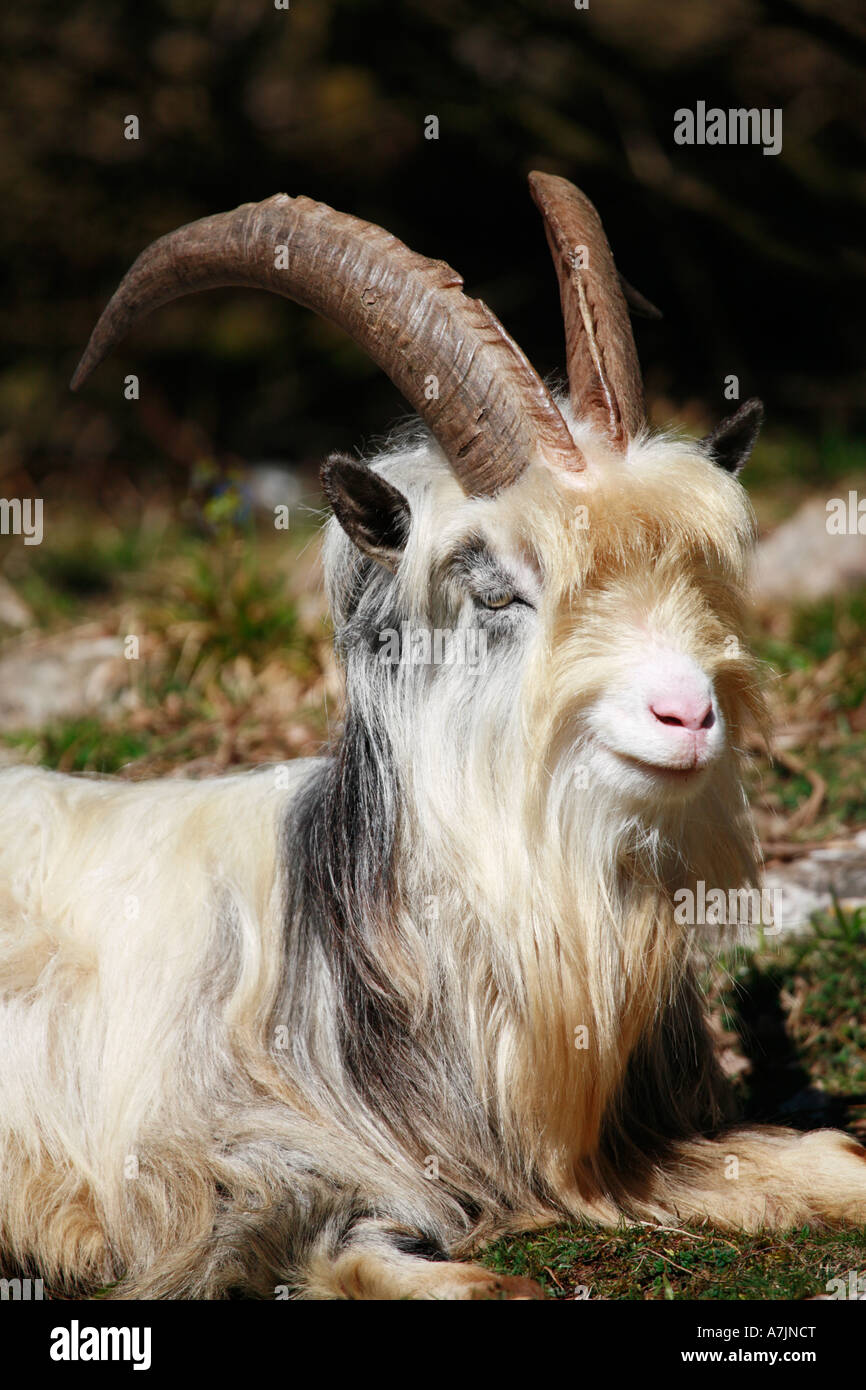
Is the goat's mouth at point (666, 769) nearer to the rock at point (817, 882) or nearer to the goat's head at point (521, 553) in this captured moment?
the goat's head at point (521, 553)

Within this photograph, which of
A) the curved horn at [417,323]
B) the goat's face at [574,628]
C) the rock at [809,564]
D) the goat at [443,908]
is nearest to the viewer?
the goat's face at [574,628]

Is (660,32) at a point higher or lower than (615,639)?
higher

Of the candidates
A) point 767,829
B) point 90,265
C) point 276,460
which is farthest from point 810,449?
point 90,265

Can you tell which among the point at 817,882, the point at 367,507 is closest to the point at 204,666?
the point at 817,882

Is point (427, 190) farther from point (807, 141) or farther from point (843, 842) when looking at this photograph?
point (843, 842)

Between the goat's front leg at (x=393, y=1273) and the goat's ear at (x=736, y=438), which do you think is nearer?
the goat's front leg at (x=393, y=1273)

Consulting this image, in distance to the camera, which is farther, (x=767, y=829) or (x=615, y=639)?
(x=767, y=829)

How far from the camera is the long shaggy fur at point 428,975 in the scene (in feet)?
11.5

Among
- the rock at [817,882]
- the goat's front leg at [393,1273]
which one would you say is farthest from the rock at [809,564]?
the goat's front leg at [393,1273]

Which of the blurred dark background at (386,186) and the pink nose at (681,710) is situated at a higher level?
the blurred dark background at (386,186)

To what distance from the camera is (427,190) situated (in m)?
13.5

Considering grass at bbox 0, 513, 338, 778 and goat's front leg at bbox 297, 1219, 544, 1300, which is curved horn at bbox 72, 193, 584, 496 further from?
grass at bbox 0, 513, 338, 778

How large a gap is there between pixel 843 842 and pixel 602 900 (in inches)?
107
